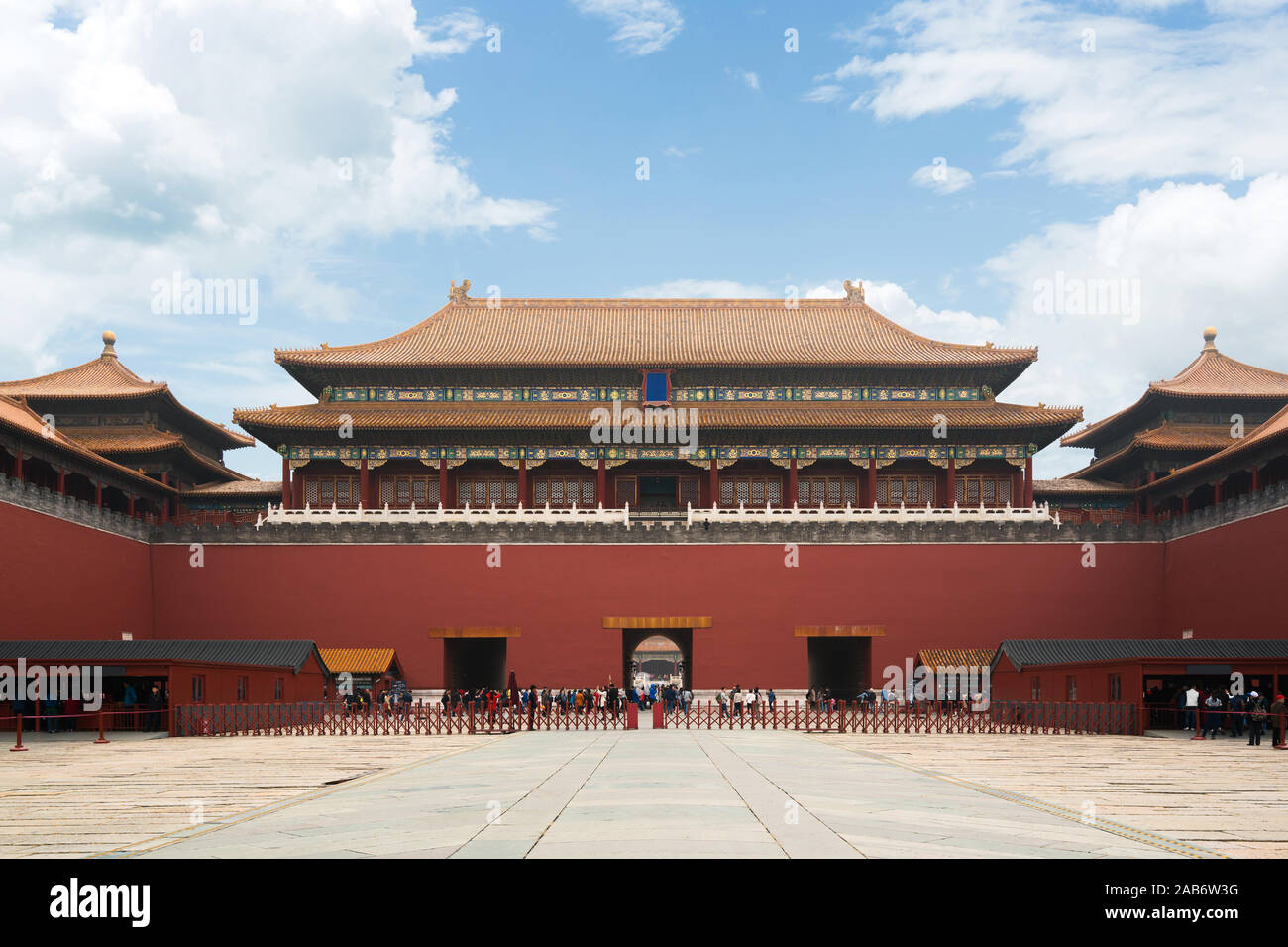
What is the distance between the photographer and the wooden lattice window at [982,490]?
145ft

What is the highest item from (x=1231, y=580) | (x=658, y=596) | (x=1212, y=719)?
(x=1231, y=580)

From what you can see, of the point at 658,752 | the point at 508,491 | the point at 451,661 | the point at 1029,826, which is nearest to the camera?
the point at 1029,826

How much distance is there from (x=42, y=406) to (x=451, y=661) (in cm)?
1994

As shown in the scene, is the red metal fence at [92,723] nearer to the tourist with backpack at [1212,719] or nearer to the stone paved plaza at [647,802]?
the stone paved plaza at [647,802]

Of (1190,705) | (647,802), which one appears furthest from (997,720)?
(647,802)

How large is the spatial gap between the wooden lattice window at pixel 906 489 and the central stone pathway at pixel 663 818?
29.3m

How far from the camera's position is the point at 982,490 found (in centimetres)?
4422

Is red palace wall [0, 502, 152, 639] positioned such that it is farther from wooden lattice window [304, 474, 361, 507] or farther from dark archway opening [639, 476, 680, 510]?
dark archway opening [639, 476, 680, 510]

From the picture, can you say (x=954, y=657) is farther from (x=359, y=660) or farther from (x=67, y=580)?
(x=67, y=580)

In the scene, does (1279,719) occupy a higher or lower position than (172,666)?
lower

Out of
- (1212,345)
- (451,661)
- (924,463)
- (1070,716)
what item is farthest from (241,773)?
(1212,345)

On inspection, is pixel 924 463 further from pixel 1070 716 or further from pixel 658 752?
pixel 658 752

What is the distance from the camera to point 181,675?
2538 centimetres

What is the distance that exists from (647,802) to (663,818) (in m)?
1.23
